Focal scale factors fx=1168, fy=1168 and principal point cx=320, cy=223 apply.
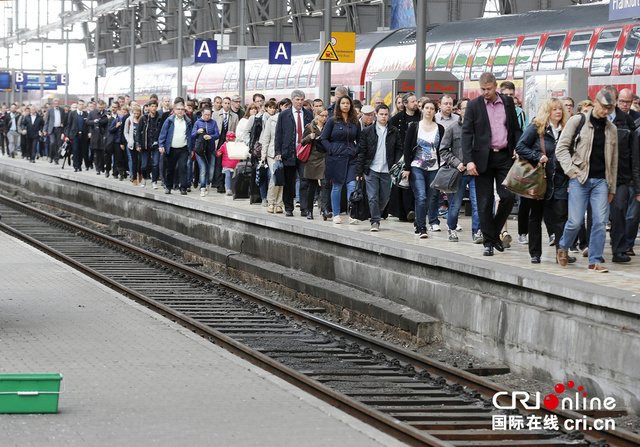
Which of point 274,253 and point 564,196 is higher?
point 564,196

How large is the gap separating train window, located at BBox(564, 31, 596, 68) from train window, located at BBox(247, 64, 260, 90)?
18.0 m

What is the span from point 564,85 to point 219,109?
959cm

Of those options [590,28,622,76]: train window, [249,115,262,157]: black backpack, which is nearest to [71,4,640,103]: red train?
[590,28,622,76]: train window

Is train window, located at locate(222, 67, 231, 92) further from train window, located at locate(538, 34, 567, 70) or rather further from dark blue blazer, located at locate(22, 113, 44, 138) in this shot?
train window, located at locate(538, 34, 567, 70)

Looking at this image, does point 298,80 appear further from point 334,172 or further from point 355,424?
point 355,424

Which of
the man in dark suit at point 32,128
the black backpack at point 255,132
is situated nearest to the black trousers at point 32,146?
the man in dark suit at point 32,128

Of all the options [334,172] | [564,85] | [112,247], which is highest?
[564,85]

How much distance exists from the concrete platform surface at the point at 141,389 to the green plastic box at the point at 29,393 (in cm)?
10

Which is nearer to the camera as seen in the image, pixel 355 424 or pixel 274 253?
pixel 355 424

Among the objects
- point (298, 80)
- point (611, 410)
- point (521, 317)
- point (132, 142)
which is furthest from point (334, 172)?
point (298, 80)

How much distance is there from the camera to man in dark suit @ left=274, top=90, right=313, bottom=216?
1803cm

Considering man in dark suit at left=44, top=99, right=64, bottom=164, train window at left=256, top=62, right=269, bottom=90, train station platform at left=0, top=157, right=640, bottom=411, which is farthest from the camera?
train window at left=256, top=62, right=269, bottom=90

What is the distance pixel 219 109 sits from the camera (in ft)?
80.2

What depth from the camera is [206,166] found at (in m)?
23.5
